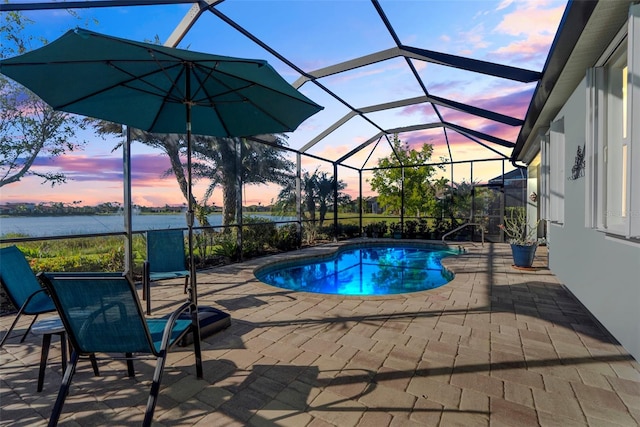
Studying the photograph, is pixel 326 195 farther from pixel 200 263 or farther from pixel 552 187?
pixel 552 187

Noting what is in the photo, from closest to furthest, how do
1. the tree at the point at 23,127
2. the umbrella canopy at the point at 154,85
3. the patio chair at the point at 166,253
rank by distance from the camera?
the umbrella canopy at the point at 154,85 < the patio chair at the point at 166,253 < the tree at the point at 23,127

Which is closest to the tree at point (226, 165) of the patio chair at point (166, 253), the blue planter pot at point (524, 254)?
the patio chair at point (166, 253)

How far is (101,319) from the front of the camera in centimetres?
176

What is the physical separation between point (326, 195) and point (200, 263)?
6.61 m

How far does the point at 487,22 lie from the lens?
452 cm

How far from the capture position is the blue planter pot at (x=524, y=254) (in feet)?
20.2

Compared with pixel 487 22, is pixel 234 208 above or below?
Answer: below

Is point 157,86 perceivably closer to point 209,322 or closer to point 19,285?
point 19,285

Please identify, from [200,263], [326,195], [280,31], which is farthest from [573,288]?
[326,195]

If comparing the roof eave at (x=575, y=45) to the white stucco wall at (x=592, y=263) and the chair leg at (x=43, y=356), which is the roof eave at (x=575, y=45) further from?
the chair leg at (x=43, y=356)

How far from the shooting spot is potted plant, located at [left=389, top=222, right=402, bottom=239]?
13.3 m

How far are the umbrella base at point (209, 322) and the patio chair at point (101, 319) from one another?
3.59ft

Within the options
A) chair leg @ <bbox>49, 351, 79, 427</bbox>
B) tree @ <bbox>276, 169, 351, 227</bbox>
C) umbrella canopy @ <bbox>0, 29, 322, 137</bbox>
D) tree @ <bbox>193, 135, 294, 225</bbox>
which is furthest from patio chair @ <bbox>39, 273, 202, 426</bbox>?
tree @ <bbox>276, 169, 351, 227</bbox>

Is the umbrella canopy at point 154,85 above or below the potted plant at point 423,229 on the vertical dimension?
above
